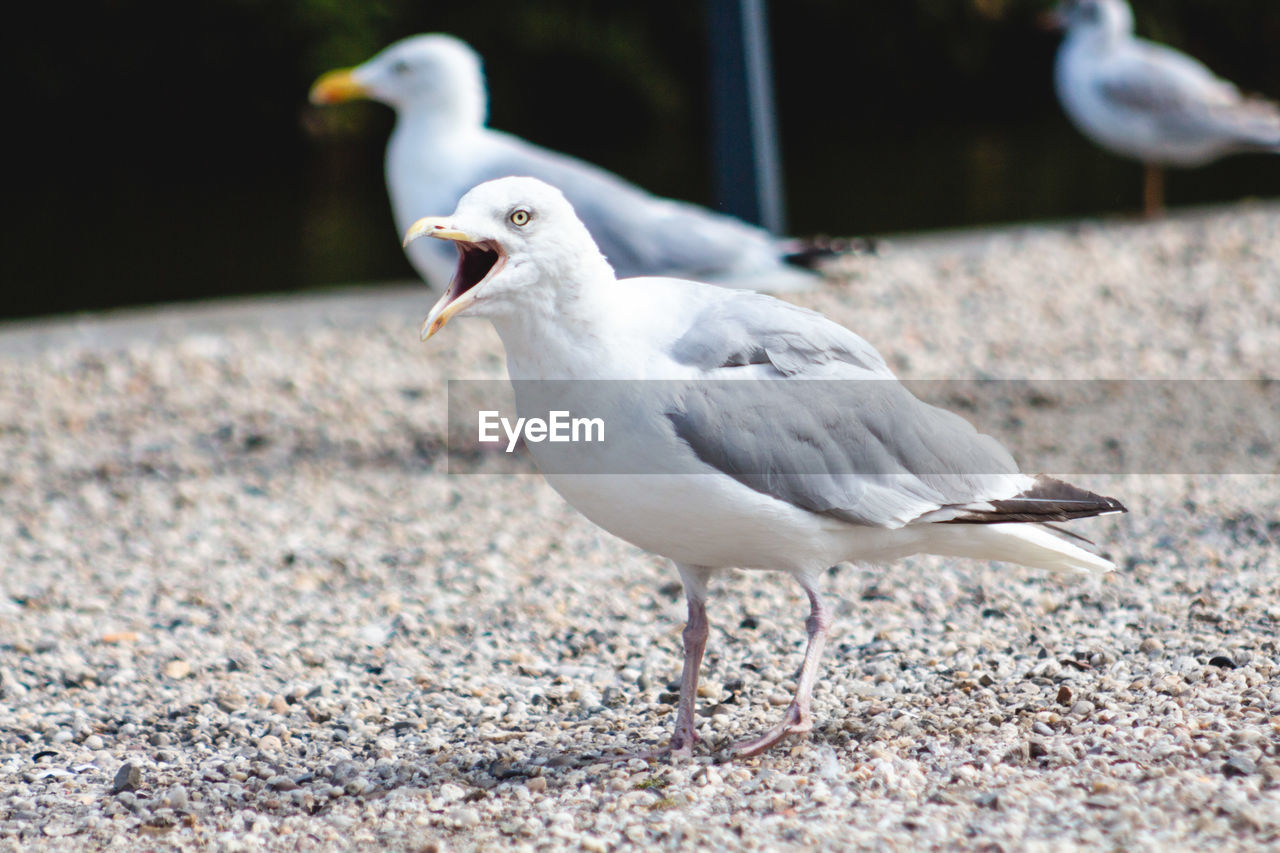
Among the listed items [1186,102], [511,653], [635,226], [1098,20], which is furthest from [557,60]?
[511,653]

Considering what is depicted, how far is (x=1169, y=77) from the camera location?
29.1ft

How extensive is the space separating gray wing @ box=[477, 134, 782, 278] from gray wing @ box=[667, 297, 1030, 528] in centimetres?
277

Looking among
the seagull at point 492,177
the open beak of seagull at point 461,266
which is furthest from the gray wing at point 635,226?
the open beak of seagull at point 461,266

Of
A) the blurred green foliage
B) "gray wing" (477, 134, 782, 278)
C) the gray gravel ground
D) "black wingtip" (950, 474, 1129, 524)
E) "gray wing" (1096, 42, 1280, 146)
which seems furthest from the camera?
the blurred green foliage

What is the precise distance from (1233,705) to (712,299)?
1170mm

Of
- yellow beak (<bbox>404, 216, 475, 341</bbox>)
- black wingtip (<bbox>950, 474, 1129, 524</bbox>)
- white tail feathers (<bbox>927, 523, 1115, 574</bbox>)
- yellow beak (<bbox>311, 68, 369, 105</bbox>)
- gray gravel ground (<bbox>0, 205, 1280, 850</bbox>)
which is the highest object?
yellow beak (<bbox>311, 68, 369, 105</bbox>)

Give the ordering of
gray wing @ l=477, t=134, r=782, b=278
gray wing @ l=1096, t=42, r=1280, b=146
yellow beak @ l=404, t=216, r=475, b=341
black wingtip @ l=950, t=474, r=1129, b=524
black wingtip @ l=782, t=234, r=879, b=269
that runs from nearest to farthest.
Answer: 1. yellow beak @ l=404, t=216, r=475, b=341
2. black wingtip @ l=950, t=474, r=1129, b=524
3. gray wing @ l=477, t=134, r=782, b=278
4. black wingtip @ l=782, t=234, r=879, b=269
5. gray wing @ l=1096, t=42, r=1280, b=146

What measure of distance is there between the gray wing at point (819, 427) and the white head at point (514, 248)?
0.25 meters

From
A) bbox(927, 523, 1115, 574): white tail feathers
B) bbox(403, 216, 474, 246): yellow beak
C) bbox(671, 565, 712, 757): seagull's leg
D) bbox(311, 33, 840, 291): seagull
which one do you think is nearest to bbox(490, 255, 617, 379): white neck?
bbox(403, 216, 474, 246): yellow beak

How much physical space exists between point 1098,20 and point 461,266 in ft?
26.8

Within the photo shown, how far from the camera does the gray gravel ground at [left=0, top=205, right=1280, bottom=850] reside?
238cm

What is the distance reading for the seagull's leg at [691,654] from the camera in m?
2.67

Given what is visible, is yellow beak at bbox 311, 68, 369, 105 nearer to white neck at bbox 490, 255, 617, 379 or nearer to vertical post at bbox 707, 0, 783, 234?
vertical post at bbox 707, 0, 783, 234

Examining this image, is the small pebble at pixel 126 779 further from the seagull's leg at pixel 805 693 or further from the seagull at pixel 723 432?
the seagull's leg at pixel 805 693
